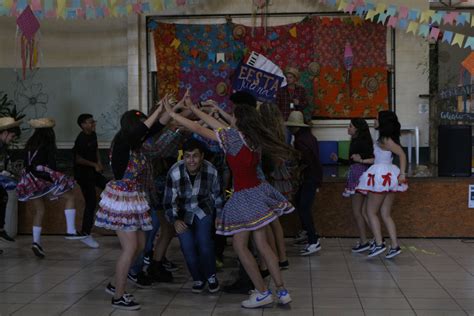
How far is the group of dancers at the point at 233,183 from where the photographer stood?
4.85 meters

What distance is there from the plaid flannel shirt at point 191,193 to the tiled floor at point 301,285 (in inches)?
26.0

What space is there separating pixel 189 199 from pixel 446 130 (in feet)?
12.7

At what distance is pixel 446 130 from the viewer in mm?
7953

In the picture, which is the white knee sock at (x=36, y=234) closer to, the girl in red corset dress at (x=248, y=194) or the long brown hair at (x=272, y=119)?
the girl in red corset dress at (x=248, y=194)

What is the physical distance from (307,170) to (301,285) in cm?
170

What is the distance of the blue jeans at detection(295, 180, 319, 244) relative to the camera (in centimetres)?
704

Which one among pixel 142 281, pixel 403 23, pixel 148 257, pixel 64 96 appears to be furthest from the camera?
pixel 64 96

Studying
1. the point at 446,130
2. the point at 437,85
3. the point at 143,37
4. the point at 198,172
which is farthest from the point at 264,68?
the point at 198,172

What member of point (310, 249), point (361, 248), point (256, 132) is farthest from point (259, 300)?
point (361, 248)

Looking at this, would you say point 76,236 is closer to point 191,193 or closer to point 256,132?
point 191,193

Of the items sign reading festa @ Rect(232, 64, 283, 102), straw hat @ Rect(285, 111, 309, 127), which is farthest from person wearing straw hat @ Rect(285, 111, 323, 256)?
Result: sign reading festa @ Rect(232, 64, 283, 102)

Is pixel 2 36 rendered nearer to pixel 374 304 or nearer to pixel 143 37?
pixel 143 37

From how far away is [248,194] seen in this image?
4891 millimetres

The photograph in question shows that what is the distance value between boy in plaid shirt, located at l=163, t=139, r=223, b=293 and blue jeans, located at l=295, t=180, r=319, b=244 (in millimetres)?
1788
